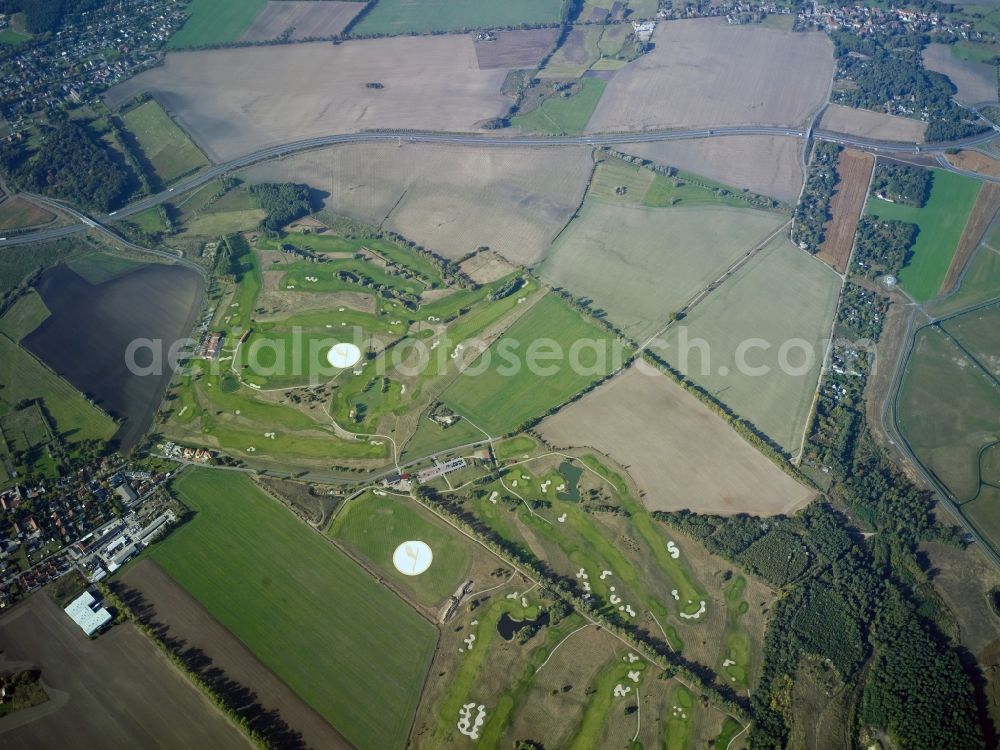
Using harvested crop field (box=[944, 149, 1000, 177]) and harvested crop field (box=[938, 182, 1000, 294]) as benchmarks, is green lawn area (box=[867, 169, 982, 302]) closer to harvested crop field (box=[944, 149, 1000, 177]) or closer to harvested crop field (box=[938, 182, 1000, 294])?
harvested crop field (box=[938, 182, 1000, 294])

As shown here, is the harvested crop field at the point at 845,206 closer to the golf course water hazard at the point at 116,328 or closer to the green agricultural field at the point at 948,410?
the green agricultural field at the point at 948,410

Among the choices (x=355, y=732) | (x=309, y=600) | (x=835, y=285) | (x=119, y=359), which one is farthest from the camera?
(x=835, y=285)

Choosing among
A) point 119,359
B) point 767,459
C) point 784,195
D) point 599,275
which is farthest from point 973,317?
point 119,359

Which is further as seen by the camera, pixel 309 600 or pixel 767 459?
pixel 767 459

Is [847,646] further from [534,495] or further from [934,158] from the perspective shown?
[934,158]

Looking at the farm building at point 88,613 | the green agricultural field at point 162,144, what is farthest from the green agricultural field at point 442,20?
the farm building at point 88,613

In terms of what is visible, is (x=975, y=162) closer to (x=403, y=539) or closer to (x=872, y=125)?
(x=872, y=125)
